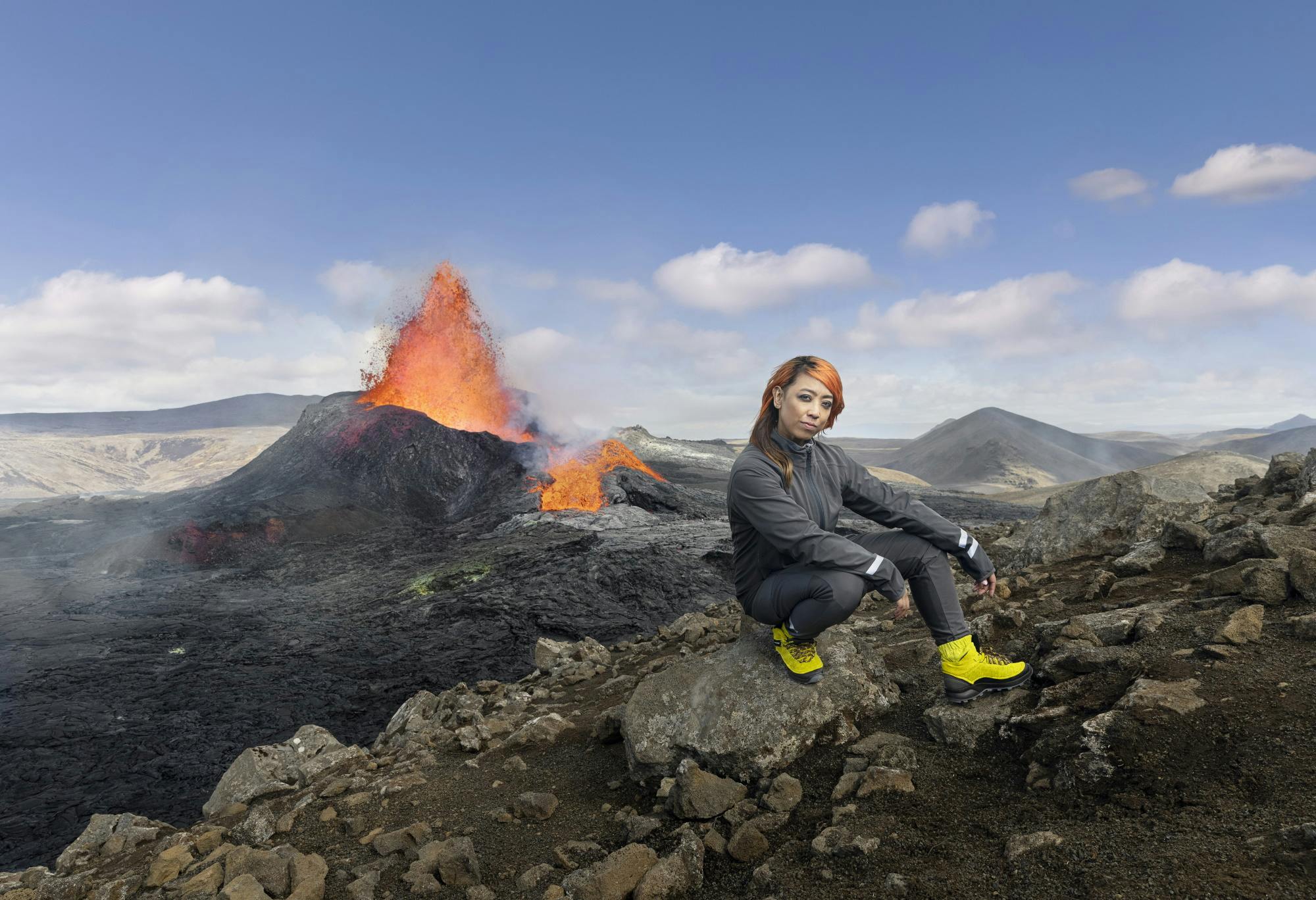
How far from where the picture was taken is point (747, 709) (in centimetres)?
408

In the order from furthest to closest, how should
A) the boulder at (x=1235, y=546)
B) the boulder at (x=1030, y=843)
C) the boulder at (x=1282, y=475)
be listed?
the boulder at (x=1282, y=475) → the boulder at (x=1235, y=546) → the boulder at (x=1030, y=843)

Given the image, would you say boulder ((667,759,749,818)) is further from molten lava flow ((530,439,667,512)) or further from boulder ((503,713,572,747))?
molten lava flow ((530,439,667,512))

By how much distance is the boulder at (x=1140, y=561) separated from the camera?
5.70 metres

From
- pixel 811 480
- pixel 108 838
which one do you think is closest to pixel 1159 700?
pixel 811 480

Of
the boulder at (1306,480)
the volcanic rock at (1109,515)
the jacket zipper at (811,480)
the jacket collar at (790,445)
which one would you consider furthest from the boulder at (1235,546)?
the jacket collar at (790,445)

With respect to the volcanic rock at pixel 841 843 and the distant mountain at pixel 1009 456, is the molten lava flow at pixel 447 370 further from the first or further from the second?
the distant mountain at pixel 1009 456

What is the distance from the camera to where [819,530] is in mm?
3754

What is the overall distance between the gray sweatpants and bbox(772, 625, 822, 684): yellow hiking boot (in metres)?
0.18

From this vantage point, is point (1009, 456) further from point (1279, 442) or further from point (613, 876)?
point (613, 876)

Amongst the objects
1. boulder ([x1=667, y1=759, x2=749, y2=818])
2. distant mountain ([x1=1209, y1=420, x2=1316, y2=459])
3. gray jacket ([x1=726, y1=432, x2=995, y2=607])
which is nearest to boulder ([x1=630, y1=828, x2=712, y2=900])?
boulder ([x1=667, y1=759, x2=749, y2=818])

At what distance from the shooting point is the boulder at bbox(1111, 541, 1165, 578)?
18.7 feet

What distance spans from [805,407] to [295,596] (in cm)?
1793

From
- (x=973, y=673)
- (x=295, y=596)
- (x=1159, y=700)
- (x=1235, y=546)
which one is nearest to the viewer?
(x=1159, y=700)

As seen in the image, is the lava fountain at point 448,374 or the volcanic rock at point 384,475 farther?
the lava fountain at point 448,374
